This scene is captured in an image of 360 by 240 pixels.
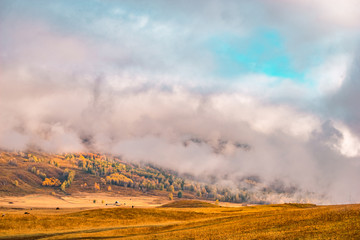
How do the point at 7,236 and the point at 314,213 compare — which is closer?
the point at 314,213

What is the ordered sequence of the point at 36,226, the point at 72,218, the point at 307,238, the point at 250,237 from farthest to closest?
the point at 72,218 < the point at 36,226 < the point at 250,237 < the point at 307,238

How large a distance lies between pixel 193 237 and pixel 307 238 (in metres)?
25.9

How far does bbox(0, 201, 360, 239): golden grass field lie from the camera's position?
57.0m

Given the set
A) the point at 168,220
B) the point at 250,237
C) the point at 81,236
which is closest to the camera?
the point at 250,237

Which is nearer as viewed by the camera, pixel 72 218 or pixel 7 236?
Answer: pixel 7 236

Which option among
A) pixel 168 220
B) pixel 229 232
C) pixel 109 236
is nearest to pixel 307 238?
pixel 229 232

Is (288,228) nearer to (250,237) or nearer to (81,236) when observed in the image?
(250,237)

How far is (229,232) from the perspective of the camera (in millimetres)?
70625

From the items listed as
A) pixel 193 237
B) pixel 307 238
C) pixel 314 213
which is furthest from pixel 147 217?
pixel 307 238

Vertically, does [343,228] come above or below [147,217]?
above

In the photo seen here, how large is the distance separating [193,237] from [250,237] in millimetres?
14713

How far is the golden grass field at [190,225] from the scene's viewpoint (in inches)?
2246

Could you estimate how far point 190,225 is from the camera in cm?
9594

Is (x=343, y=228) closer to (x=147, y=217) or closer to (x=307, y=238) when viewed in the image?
(x=307, y=238)
